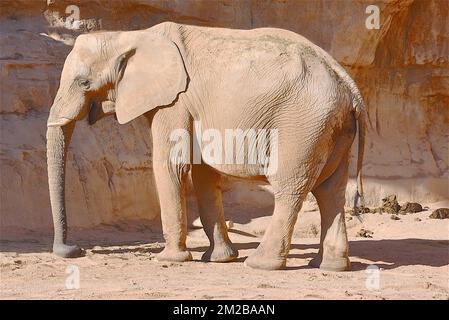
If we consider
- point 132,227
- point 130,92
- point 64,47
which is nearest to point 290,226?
point 130,92

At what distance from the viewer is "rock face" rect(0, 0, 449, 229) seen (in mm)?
11555

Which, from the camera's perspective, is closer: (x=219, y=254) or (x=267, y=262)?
(x=267, y=262)

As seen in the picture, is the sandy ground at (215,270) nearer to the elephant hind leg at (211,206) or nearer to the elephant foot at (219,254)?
the elephant foot at (219,254)

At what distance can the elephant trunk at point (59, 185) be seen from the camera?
9531 mm

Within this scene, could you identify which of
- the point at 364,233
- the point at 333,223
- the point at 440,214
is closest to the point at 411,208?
the point at 440,214

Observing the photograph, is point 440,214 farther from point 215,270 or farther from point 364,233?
point 215,270

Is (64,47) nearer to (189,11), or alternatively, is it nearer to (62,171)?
(189,11)

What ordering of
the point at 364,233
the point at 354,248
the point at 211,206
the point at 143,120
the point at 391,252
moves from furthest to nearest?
the point at 143,120, the point at 364,233, the point at 354,248, the point at 391,252, the point at 211,206

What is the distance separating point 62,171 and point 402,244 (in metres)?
3.69

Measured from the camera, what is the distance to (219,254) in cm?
974

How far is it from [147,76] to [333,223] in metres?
2.12

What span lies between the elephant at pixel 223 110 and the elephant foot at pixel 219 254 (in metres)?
0.01

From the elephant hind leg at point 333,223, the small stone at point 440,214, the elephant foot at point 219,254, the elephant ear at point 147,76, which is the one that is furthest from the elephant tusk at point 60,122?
the small stone at point 440,214

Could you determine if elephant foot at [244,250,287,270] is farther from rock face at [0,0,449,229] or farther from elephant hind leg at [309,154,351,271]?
rock face at [0,0,449,229]
